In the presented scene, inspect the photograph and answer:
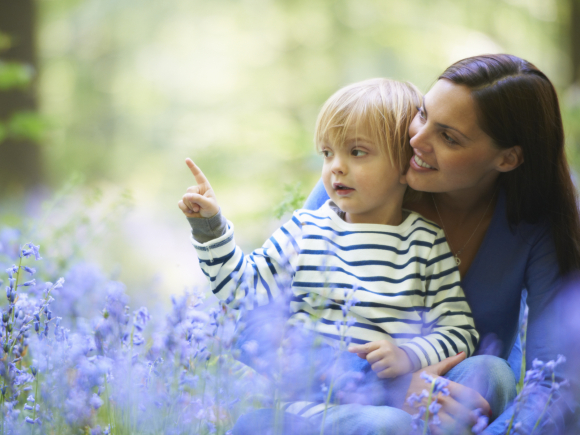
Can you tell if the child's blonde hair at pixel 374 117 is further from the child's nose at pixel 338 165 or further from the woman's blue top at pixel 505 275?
the woman's blue top at pixel 505 275

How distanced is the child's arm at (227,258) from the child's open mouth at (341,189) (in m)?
0.20

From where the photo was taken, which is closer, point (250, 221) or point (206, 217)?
point (206, 217)

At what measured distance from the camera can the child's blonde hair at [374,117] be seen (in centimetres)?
138

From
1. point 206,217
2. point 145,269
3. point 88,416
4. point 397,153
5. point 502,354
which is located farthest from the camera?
point 145,269

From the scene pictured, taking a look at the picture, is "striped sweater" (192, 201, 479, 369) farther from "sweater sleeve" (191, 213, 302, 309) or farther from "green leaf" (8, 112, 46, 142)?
"green leaf" (8, 112, 46, 142)

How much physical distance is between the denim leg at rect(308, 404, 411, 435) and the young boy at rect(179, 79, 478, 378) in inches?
8.8

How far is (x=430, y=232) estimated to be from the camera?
1.45 metres

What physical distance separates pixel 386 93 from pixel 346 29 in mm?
6011

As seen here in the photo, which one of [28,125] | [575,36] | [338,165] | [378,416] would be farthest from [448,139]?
[575,36]

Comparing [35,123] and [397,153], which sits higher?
[35,123]

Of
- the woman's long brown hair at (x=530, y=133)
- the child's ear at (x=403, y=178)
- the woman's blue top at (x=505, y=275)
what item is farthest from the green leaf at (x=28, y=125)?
the woman's blue top at (x=505, y=275)

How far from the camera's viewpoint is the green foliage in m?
1.75

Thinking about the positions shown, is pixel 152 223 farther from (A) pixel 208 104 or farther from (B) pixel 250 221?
(A) pixel 208 104

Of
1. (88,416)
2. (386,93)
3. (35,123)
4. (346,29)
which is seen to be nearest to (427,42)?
(346,29)
